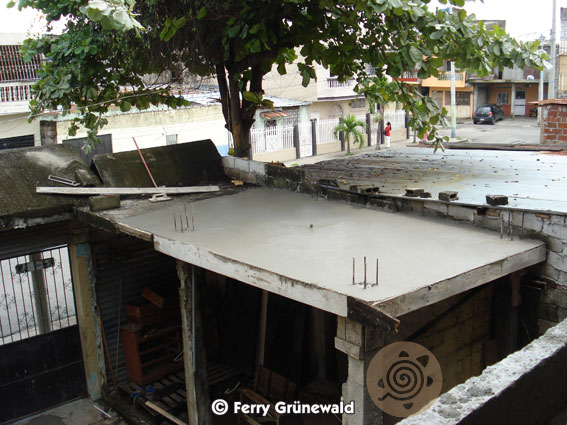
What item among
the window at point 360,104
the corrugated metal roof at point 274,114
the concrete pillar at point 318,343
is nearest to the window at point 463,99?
the window at point 360,104

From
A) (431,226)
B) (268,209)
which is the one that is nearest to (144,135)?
(268,209)

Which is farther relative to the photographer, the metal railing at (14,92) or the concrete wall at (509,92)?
the concrete wall at (509,92)

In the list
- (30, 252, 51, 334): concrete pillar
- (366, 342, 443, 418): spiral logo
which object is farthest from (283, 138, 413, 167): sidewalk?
(366, 342, 443, 418): spiral logo

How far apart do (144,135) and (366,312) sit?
18458 millimetres

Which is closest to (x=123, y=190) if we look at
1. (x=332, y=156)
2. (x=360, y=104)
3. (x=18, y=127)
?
(x=18, y=127)

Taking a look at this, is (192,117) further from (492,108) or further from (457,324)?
(492,108)

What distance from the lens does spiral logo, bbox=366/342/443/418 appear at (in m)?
4.38

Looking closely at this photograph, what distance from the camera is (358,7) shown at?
21.0 ft

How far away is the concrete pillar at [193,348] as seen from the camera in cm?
621

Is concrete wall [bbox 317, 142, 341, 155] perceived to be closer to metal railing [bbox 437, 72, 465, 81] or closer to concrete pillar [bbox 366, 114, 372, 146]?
concrete pillar [bbox 366, 114, 372, 146]

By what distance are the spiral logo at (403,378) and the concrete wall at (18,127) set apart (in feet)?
56.0

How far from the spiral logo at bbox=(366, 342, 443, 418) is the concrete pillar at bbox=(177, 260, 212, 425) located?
2.33m

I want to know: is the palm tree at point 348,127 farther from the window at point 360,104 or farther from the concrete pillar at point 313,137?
the window at point 360,104

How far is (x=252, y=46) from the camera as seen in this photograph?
800 centimetres
